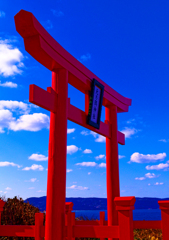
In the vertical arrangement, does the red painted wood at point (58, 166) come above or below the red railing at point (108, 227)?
above

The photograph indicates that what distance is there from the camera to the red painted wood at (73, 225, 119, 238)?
3.65 m

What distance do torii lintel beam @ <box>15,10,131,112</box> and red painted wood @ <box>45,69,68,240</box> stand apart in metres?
0.26

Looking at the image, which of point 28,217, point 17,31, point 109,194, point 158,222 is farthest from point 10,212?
point 17,31

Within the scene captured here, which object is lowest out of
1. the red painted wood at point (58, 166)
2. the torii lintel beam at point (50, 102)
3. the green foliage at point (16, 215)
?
the green foliage at point (16, 215)

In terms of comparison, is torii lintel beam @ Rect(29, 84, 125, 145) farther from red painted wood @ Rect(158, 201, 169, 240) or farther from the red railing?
red painted wood @ Rect(158, 201, 169, 240)

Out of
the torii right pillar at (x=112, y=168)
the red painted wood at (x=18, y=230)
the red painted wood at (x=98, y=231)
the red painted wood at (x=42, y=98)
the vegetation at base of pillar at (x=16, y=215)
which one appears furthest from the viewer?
the vegetation at base of pillar at (x=16, y=215)

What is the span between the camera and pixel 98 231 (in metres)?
3.77

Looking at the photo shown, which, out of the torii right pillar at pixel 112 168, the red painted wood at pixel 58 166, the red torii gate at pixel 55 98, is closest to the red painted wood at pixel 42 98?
the red torii gate at pixel 55 98

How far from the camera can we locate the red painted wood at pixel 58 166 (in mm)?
4219

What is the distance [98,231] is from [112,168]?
2995 mm

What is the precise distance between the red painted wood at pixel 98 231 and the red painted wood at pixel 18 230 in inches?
34.5

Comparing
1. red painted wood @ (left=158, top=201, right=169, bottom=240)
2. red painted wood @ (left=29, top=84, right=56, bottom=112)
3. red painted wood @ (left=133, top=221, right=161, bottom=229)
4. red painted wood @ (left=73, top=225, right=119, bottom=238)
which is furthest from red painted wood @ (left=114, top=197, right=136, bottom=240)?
red painted wood @ (left=29, top=84, right=56, bottom=112)

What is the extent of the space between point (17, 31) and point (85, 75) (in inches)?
71.5

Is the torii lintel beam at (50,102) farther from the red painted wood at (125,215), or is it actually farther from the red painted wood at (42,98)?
the red painted wood at (125,215)
